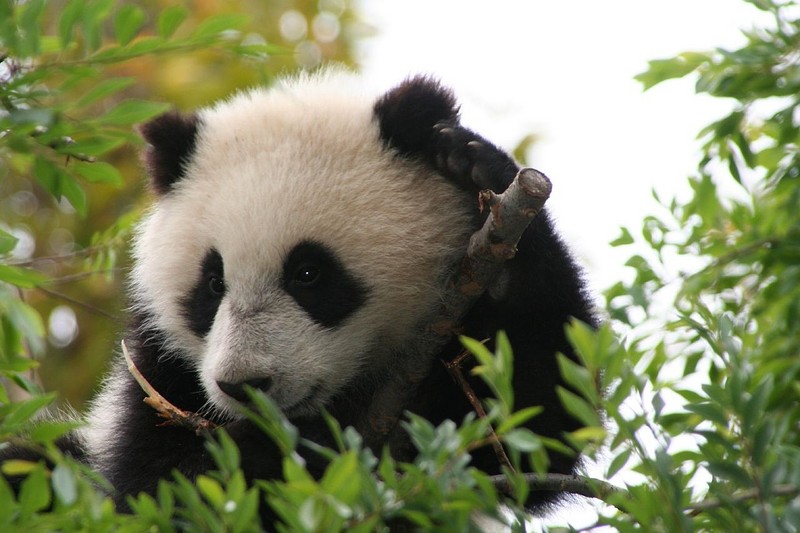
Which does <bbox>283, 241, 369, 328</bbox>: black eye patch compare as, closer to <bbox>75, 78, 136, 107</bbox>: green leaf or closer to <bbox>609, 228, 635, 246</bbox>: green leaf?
<bbox>609, 228, 635, 246</bbox>: green leaf

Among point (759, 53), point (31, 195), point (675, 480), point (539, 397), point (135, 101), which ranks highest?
point (759, 53)

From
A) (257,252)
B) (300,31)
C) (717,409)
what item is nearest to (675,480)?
(717,409)

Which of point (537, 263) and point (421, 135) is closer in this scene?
point (537, 263)

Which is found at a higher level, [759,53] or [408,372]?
[759,53]

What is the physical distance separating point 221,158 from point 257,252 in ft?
1.99

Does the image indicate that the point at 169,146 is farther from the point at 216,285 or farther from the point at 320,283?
the point at 320,283

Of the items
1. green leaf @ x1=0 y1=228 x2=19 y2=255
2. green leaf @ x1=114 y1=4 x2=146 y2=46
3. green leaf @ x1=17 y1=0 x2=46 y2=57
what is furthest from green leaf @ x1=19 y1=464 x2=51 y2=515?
green leaf @ x1=114 y1=4 x2=146 y2=46

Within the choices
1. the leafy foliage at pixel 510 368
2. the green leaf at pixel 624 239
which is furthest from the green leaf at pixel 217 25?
the green leaf at pixel 624 239

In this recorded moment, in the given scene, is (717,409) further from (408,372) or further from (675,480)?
(408,372)

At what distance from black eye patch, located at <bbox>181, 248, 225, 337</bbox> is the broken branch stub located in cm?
79

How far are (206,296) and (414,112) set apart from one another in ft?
3.57

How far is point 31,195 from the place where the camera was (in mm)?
8992

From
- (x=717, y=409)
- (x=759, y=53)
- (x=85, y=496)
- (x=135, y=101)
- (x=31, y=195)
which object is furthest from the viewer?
(x=31, y=195)

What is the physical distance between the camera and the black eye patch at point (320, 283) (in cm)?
368
